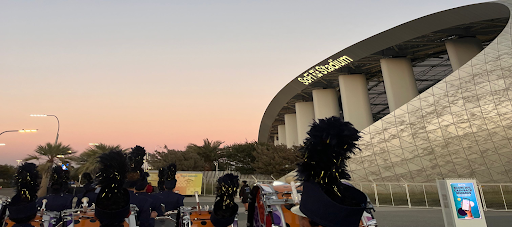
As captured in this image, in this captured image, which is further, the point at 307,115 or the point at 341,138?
the point at 307,115

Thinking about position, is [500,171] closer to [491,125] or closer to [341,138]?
[491,125]

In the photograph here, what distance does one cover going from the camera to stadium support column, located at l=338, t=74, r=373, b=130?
88.9 ft

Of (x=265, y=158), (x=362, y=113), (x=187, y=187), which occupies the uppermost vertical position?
(x=362, y=113)

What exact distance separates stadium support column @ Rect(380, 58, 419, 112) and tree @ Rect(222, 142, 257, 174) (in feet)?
59.6

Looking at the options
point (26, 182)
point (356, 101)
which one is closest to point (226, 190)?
point (26, 182)

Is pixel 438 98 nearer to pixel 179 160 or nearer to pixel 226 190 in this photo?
pixel 226 190

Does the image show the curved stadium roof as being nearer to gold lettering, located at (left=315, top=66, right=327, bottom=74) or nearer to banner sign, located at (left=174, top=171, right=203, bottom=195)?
gold lettering, located at (left=315, top=66, right=327, bottom=74)

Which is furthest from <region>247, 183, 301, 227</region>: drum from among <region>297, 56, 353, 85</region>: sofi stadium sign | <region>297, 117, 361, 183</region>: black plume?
<region>297, 56, 353, 85</region>: sofi stadium sign

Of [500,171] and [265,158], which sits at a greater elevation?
[265,158]

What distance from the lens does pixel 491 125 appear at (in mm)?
17328

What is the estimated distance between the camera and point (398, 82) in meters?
25.0

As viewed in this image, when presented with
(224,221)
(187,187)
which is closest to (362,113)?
(187,187)

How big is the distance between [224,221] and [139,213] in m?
1.33

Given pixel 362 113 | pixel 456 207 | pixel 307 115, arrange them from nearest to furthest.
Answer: pixel 456 207 < pixel 362 113 < pixel 307 115
